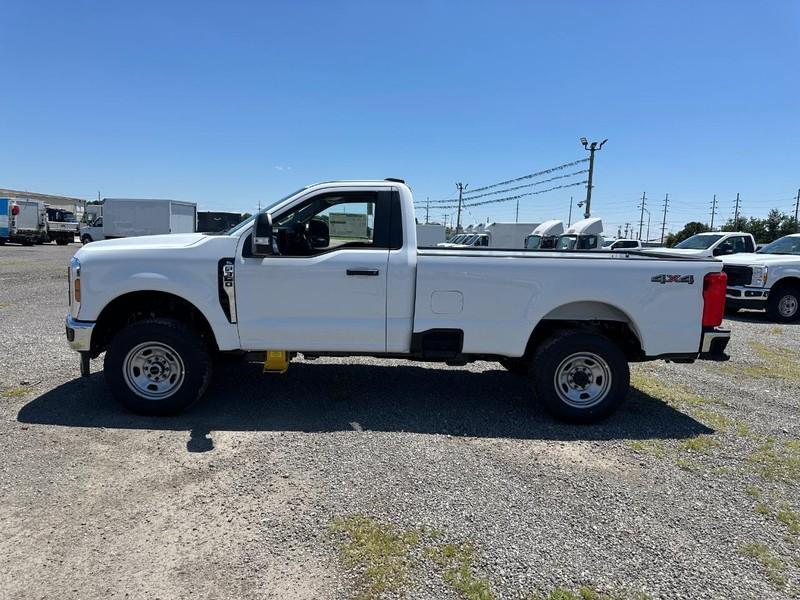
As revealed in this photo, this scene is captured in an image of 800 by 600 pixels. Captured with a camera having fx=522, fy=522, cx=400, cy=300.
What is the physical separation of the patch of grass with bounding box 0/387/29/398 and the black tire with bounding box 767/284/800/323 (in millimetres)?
13295

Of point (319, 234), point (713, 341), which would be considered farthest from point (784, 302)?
point (319, 234)

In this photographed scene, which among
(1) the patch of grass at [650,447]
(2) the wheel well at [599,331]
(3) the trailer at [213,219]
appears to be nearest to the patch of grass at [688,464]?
(1) the patch of grass at [650,447]

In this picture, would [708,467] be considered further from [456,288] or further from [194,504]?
[194,504]

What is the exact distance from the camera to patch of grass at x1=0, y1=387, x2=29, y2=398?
5.03 meters

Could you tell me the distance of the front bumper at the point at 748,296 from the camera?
1112 cm

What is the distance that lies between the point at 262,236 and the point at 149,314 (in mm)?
1465

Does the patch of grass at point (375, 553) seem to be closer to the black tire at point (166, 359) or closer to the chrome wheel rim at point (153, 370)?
the black tire at point (166, 359)

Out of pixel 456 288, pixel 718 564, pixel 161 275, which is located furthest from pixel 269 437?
pixel 718 564

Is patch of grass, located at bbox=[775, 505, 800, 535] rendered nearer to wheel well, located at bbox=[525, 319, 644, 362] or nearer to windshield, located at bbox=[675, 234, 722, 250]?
wheel well, located at bbox=[525, 319, 644, 362]

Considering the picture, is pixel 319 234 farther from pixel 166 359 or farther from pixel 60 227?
pixel 60 227

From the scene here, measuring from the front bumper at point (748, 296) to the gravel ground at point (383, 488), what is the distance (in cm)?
618

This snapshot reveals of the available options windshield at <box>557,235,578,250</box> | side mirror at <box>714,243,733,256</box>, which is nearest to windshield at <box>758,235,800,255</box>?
side mirror at <box>714,243,733,256</box>

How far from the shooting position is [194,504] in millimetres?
3254

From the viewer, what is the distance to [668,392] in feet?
19.5
